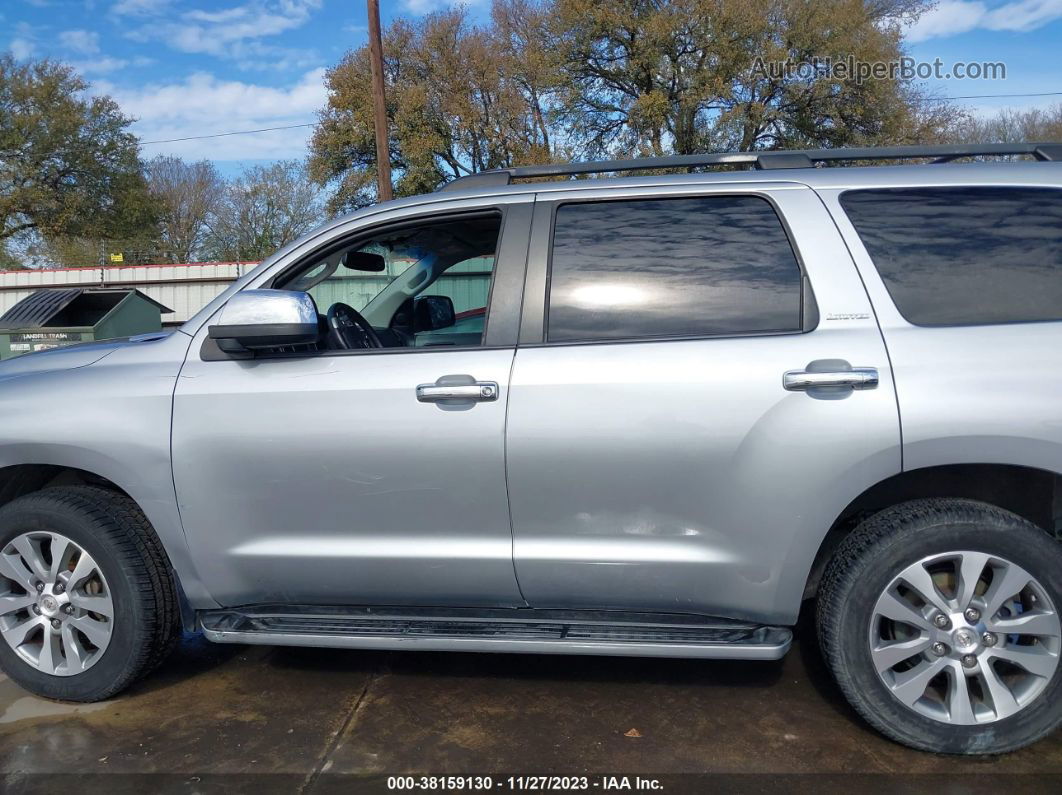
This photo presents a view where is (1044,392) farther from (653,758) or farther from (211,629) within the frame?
(211,629)

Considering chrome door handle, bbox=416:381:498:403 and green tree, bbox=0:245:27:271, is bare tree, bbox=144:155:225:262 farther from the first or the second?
chrome door handle, bbox=416:381:498:403

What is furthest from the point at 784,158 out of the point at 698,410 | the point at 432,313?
the point at 432,313

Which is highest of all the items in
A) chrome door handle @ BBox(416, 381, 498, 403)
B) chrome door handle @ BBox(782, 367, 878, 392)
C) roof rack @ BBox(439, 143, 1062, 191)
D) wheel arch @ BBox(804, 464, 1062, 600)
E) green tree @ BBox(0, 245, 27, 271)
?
green tree @ BBox(0, 245, 27, 271)

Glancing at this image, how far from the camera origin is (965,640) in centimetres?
260

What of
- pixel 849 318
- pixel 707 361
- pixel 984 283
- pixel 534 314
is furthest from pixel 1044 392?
pixel 534 314

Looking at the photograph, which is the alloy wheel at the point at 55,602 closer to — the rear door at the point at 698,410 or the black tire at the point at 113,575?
the black tire at the point at 113,575

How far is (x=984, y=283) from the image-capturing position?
2682 millimetres

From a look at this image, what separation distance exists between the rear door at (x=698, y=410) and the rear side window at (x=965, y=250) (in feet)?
0.46

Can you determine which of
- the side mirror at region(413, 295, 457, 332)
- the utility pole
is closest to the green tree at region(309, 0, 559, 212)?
the utility pole

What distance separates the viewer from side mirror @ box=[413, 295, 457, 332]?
383 centimetres

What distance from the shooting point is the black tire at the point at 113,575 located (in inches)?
118

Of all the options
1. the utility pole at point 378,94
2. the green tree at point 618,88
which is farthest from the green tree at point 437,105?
the utility pole at point 378,94

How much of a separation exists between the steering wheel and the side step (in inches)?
40.8

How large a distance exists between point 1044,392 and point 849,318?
60 centimetres
